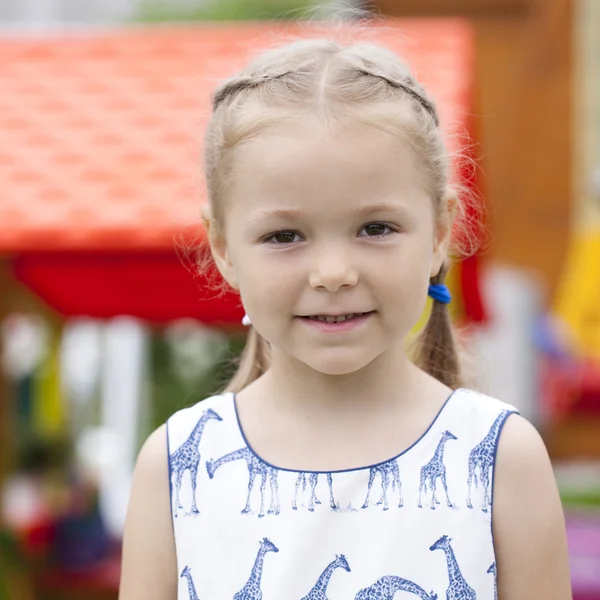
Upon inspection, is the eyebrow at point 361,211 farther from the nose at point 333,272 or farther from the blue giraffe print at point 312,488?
the blue giraffe print at point 312,488

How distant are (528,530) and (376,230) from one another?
1.37ft

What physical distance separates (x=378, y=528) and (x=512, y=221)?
5492mm

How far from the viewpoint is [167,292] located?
12.9 feet

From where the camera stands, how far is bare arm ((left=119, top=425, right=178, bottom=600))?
1.38m

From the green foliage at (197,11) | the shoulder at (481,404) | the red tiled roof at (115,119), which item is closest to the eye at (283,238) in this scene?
the shoulder at (481,404)

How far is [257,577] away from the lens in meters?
1.31

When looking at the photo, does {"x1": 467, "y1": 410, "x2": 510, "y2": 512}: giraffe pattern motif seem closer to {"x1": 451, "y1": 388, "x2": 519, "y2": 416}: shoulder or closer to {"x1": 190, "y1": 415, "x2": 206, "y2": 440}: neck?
{"x1": 451, "y1": 388, "x2": 519, "y2": 416}: shoulder

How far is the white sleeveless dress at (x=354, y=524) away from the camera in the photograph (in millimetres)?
1283

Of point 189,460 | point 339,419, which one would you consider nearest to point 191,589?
point 189,460

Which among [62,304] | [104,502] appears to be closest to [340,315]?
[62,304]

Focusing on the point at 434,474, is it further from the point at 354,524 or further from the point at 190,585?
the point at 190,585

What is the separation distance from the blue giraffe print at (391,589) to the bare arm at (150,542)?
0.27 meters

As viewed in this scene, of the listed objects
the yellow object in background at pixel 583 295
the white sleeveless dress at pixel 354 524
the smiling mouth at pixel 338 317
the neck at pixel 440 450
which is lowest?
the white sleeveless dress at pixel 354 524

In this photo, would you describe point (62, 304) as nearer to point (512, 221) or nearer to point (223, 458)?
point (512, 221)
